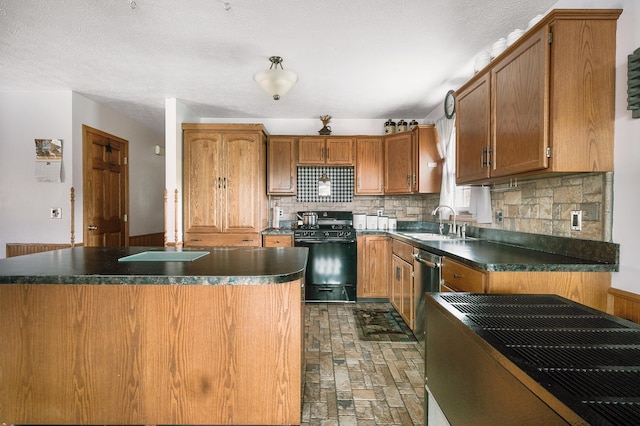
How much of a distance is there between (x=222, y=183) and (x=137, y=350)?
274cm

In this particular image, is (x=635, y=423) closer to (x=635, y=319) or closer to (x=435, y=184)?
(x=635, y=319)

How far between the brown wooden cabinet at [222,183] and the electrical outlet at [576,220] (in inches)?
125

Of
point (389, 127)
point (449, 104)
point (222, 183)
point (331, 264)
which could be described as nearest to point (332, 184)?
point (389, 127)

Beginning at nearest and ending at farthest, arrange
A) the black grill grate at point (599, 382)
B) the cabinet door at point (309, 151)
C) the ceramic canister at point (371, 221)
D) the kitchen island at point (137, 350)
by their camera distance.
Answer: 1. the black grill grate at point (599, 382)
2. the kitchen island at point (137, 350)
3. the cabinet door at point (309, 151)
4. the ceramic canister at point (371, 221)

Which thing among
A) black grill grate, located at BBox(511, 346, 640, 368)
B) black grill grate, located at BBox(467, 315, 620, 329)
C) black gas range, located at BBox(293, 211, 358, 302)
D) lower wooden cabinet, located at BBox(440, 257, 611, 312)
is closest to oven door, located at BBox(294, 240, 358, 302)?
black gas range, located at BBox(293, 211, 358, 302)

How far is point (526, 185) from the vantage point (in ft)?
7.77

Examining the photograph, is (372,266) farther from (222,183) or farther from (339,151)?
(222,183)

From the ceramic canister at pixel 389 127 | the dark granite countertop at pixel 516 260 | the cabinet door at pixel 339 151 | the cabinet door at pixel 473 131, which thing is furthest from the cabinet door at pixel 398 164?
the dark granite countertop at pixel 516 260

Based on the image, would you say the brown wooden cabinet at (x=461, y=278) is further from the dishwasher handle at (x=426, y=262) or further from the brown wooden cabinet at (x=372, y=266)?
the brown wooden cabinet at (x=372, y=266)

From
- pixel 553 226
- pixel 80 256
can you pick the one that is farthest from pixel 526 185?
pixel 80 256

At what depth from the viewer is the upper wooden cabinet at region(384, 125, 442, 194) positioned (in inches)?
156

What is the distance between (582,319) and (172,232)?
393 cm

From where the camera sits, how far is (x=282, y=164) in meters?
4.43

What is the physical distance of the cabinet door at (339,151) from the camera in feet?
14.5
